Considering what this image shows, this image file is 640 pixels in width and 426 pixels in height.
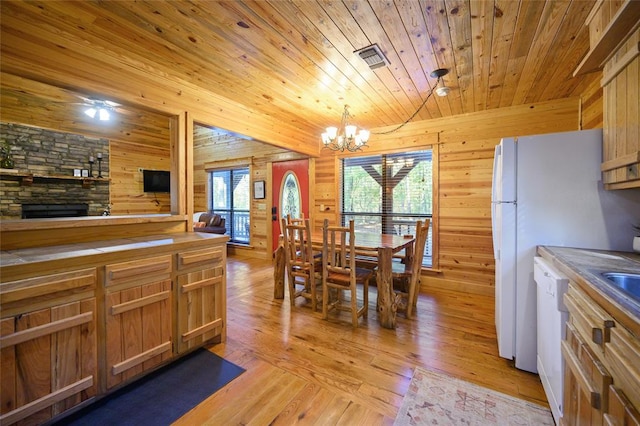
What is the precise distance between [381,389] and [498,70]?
2926 mm

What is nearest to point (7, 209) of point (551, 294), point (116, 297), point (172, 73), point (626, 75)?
point (172, 73)

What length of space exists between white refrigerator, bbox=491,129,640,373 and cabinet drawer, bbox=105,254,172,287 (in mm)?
2521

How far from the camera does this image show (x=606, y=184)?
1.78 meters

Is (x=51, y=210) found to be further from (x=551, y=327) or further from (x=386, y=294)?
(x=551, y=327)

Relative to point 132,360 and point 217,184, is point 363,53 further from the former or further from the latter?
point 217,184

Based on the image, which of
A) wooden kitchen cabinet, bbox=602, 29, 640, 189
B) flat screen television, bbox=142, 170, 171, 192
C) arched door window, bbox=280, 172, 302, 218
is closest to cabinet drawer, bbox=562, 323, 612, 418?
wooden kitchen cabinet, bbox=602, 29, 640, 189

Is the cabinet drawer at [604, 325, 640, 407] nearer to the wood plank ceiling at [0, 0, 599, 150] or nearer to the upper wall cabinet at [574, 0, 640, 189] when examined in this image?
the upper wall cabinet at [574, 0, 640, 189]

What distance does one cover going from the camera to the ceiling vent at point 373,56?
2.15m

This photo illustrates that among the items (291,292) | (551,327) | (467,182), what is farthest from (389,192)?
(551,327)

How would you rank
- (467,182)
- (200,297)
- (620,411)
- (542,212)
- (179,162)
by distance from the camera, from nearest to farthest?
(620,411), (542,212), (200,297), (179,162), (467,182)

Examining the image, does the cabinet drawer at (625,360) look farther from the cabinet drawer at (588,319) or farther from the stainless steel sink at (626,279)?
the stainless steel sink at (626,279)

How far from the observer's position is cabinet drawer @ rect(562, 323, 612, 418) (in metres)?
0.94

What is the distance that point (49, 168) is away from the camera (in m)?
5.36

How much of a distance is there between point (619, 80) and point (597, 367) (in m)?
1.69
